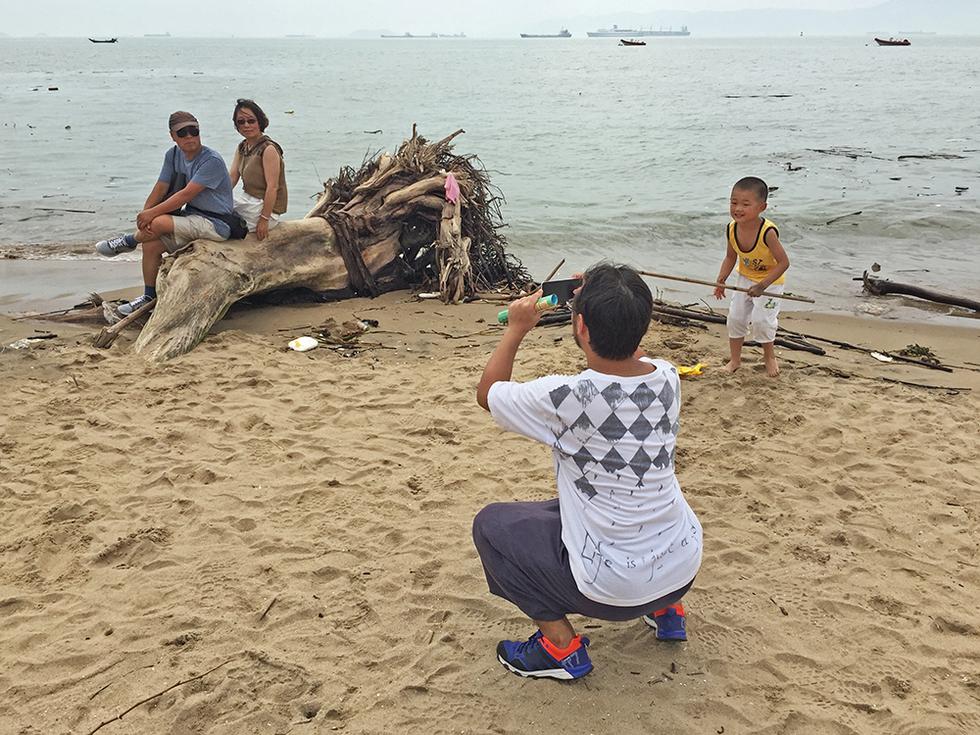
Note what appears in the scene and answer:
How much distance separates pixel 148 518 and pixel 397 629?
152 centimetres

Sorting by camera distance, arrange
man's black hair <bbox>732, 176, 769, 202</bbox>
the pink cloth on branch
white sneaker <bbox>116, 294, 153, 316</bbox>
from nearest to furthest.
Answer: man's black hair <bbox>732, 176, 769, 202</bbox> → white sneaker <bbox>116, 294, 153, 316</bbox> → the pink cloth on branch

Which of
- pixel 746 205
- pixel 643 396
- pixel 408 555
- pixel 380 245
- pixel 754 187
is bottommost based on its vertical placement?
pixel 408 555

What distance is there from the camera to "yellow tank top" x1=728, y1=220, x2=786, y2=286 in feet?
17.8

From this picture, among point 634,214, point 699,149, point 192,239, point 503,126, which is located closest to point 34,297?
point 192,239

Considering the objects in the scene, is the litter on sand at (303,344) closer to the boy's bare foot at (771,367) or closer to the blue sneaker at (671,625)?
the boy's bare foot at (771,367)

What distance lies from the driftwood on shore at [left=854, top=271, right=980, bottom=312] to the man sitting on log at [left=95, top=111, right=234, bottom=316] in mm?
6881

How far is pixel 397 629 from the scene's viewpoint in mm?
3150

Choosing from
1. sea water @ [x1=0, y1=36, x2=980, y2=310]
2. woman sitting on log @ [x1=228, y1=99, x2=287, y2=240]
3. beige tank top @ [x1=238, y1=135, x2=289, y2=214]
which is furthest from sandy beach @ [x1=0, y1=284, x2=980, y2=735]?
sea water @ [x1=0, y1=36, x2=980, y2=310]

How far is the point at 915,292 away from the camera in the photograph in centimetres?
844

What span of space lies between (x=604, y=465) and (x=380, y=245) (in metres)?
5.91

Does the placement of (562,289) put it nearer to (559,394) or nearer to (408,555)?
(559,394)

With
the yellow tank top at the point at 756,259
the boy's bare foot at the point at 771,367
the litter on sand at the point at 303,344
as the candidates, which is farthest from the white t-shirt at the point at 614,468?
the litter on sand at the point at 303,344

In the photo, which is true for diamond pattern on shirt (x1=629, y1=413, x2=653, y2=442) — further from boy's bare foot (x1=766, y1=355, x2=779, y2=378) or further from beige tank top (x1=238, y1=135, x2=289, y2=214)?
beige tank top (x1=238, y1=135, x2=289, y2=214)

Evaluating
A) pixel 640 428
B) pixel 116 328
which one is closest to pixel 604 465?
pixel 640 428
